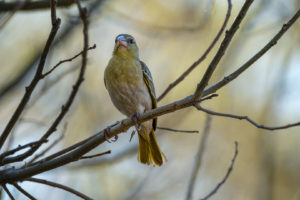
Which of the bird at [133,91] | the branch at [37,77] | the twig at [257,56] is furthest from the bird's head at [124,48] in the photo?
the twig at [257,56]

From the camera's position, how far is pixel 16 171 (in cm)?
250

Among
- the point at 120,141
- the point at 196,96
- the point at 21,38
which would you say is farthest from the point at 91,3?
the point at 120,141

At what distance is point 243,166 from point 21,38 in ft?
18.2

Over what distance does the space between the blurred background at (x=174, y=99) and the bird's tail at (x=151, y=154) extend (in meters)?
0.22

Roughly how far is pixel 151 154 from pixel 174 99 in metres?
2.88

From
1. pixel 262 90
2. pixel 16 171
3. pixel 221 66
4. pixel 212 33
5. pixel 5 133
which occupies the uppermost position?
pixel 212 33

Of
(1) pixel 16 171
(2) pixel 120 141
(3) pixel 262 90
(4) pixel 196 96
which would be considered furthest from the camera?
(3) pixel 262 90

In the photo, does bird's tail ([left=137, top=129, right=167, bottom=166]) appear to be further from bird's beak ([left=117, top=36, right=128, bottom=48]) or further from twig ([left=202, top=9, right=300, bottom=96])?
twig ([left=202, top=9, right=300, bottom=96])

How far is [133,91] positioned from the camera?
3818 millimetres

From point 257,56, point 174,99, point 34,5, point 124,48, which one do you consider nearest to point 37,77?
point 34,5

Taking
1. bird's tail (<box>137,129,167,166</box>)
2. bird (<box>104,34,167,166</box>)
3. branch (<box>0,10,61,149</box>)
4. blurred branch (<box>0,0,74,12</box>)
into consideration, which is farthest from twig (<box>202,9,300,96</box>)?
bird's tail (<box>137,129,167,166</box>)

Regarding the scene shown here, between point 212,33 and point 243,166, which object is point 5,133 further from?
point 243,166

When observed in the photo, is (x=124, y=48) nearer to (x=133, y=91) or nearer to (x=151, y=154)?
(x=133, y=91)

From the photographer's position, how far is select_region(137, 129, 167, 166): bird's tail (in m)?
4.07
